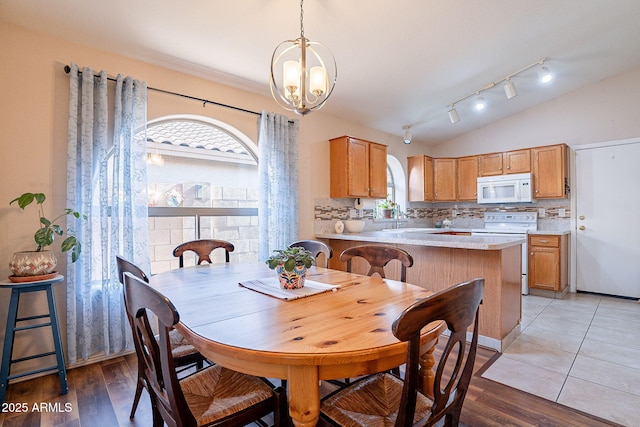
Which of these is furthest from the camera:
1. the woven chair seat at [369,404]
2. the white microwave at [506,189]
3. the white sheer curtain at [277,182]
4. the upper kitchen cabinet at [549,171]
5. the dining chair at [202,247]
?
the white microwave at [506,189]

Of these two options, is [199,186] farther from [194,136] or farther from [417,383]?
[417,383]

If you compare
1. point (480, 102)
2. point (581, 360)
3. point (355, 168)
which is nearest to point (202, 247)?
point (355, 168)

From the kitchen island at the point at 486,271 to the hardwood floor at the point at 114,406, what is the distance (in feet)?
1.94

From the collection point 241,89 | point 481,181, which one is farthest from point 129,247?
point 481,181

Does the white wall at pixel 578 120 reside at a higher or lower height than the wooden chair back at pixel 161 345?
higher

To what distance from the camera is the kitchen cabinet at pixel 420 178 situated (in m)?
5.39

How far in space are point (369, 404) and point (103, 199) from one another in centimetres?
239

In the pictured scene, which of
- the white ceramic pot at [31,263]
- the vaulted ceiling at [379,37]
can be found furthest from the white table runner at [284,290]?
the vaulted ceiling at [379,37]

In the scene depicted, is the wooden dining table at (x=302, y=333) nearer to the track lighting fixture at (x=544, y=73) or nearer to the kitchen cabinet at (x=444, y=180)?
the track lighting fixture at (x=544, y=73)

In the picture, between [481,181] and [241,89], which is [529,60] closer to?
[481,181]

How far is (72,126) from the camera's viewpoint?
2.24 m

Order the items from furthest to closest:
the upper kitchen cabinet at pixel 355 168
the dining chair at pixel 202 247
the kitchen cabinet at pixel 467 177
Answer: the kitchen cabinet at pixel 467 177
the upper kitchen cabinet at pixel 355 168
the dining chair at pixel 202 247

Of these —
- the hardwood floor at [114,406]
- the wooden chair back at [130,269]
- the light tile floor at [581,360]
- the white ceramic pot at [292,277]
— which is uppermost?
the wooden chair back at [130,269]

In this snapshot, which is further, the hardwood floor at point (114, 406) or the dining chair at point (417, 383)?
the hardwood floor at point (114, 406)
